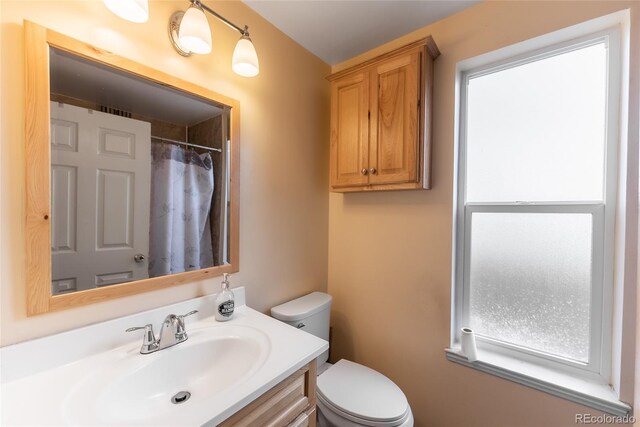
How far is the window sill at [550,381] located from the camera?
39.2 inches

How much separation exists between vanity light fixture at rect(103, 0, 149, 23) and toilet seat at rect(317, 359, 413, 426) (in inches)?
65.5

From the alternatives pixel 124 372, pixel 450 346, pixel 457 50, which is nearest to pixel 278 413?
pixel 124 372

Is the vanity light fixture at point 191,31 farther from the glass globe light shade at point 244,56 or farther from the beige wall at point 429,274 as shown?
the beige wall at point 429,274

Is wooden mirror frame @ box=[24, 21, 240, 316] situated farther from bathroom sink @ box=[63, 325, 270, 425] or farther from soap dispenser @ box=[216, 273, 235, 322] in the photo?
soap dispenser @ box=[216, 273, 235, 322]

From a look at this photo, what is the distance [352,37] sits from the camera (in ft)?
5.06

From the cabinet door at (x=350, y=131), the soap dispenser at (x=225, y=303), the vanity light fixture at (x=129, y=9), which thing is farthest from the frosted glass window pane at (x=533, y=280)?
the vanity light fixture at (x=129, y=9)

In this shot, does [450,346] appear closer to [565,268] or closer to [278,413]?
[565,268]

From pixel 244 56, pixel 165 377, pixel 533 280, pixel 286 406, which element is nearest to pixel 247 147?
pixel 244 56

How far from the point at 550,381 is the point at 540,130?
114 centimetres

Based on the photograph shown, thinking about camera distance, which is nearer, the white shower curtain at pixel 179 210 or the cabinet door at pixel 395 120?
the white shower curtain at pixel 179 210

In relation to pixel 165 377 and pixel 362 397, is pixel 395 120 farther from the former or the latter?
pixel 165 377

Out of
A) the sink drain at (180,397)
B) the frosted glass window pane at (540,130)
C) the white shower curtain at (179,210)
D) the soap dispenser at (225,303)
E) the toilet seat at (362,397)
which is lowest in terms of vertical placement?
the toilet seat at (362,397)

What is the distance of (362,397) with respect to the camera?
1172 millimetres

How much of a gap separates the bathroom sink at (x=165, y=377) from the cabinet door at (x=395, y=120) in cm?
102
